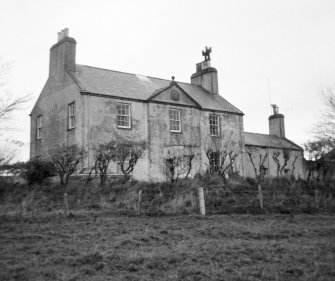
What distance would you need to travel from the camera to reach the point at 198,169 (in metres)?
30.1

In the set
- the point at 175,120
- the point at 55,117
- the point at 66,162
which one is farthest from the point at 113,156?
the point at 55,117

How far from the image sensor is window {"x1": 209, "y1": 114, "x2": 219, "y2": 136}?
3253 centimetres

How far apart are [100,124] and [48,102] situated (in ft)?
20.1

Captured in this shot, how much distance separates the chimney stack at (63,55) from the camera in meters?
29.0

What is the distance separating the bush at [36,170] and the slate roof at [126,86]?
5.28 m

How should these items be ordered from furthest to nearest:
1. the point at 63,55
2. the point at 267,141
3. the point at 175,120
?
the point at 267,141 < the point at 175,120 < the point at 63,55

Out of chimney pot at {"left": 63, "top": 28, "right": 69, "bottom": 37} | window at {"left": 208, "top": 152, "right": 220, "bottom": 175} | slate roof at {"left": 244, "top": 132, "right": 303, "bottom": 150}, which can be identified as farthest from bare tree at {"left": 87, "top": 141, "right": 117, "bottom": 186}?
slate roof at {"left": 244, "top": 132, "right": 303, "bottom": 150}

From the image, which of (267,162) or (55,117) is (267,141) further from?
(55,117)

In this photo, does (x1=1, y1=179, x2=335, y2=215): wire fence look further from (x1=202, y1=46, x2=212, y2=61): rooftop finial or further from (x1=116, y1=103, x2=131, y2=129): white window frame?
(x1=202, y1=46, x2=212, y2=61): rooftop finial

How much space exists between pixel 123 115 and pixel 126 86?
2749 millimetres

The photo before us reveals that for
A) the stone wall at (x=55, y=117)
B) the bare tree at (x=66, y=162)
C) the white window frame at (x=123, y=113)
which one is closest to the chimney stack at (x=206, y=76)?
the white window frame at (x=123, y=113)

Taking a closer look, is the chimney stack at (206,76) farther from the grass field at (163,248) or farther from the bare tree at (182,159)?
the grass field at (163,248)

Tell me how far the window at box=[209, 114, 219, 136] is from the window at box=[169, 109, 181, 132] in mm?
3276

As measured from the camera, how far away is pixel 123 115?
27844mm
